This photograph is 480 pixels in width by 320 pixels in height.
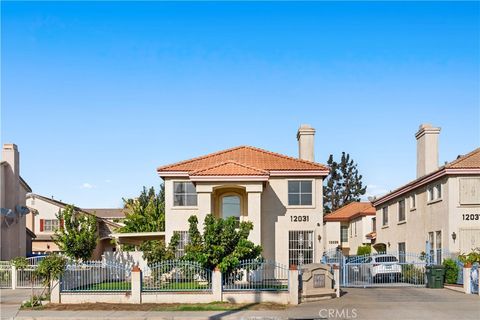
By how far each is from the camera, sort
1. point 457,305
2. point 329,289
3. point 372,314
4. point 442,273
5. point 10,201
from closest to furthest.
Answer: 1. point 372,314
2. point 457,305
3. point 329,289
4. point 442,273
5. point 10,201

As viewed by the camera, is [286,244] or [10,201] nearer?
[286,244]

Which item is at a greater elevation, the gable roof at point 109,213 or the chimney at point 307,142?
the chimney at point 307,142

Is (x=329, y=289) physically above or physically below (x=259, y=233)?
below

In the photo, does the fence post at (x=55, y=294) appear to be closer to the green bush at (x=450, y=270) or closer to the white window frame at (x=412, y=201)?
the green bush at (x=450, y=270)

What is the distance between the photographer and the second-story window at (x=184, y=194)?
31.9m

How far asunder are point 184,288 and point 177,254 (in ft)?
24.5

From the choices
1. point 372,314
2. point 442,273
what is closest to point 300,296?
point 372,314

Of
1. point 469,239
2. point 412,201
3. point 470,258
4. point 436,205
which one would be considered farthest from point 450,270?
point 412,201

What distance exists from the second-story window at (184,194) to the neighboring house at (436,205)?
40.1 feet

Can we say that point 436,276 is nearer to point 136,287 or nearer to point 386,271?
point 386,271

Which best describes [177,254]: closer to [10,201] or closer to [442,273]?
[442,273]

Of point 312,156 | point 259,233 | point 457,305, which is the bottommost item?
point 457,305

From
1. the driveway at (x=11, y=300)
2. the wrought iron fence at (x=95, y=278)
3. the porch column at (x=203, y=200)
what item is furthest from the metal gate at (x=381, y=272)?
the driveway at (x=11, y=300)

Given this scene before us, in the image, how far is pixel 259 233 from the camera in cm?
2984
